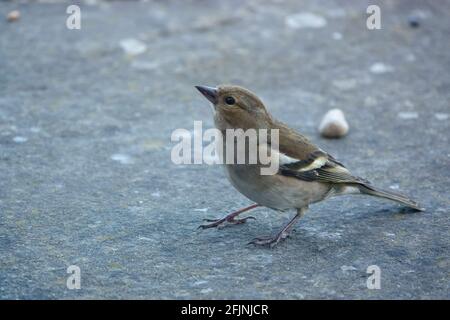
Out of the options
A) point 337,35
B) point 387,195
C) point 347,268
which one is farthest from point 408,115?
point 347,268

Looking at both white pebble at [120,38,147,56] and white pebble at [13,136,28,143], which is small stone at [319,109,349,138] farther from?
white pebble at [13,136,28,143]

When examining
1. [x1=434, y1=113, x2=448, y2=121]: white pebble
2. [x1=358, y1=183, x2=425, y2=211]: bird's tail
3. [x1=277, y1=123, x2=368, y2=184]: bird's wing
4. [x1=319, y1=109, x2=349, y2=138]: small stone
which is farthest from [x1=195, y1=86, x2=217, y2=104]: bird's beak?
[x1=434, y1=113, x2=448, y2=121]: white pebble

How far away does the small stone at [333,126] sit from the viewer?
5355mm

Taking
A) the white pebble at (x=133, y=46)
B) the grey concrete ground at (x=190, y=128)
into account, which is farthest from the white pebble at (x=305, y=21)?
the white pebble at (x=133, y=46)

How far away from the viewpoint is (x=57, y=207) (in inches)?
165

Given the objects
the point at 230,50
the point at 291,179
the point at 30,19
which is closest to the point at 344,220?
A: the point at 291,179

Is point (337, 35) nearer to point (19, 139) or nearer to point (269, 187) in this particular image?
point (19, 139)

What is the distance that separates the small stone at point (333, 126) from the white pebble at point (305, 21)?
1.90 m

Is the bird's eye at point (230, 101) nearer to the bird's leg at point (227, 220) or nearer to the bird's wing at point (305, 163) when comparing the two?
the bird's wing at point (305, 163)

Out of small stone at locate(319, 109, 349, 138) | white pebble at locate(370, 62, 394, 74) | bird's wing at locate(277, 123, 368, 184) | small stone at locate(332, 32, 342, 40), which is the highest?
small stone at locate(332, 32, 342, 40)

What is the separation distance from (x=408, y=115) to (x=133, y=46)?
253 centimetres

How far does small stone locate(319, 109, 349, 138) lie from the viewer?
5.36 meters

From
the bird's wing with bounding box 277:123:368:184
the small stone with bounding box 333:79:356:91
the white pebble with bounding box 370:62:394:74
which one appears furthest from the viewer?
the white pebble with bounding box 370:62:394:74

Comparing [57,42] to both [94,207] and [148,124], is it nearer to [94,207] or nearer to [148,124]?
[148,124]
